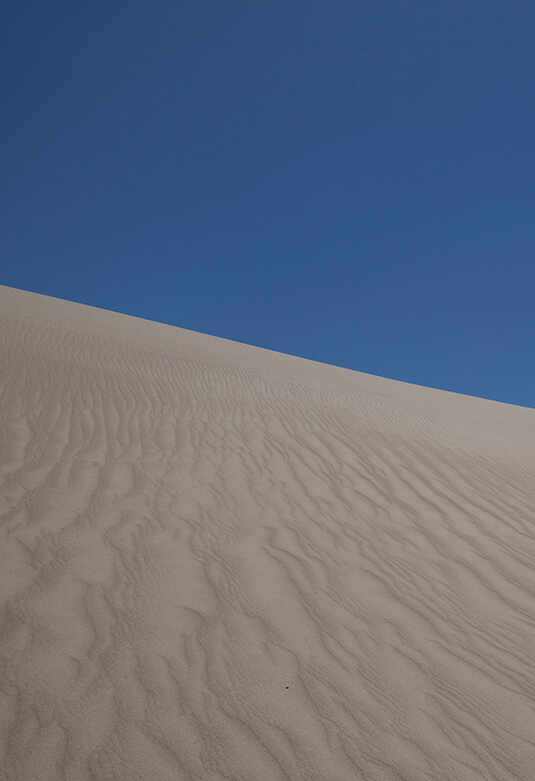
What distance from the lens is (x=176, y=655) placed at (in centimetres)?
240

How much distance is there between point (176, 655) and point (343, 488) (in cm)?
307

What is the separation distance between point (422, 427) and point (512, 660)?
6.92 meters

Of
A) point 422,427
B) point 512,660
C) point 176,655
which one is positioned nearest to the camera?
point 176,655

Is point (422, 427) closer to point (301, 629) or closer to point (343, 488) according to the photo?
point (343, 488)

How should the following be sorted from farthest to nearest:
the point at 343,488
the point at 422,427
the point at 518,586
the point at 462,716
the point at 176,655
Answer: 1. the point at 422,427
2. the point at 343,488
3. the point at 518,586
4. the point at 176,655
5. the point at 462,716

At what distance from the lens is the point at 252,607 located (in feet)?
9.43

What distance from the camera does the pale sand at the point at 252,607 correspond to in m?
1.93

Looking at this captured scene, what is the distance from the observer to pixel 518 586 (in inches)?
134

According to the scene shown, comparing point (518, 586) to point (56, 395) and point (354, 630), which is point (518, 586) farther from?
point (56, 395)

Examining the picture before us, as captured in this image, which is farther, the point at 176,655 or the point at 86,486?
the point at 86,486

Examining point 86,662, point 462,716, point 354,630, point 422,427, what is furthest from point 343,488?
point 422,427

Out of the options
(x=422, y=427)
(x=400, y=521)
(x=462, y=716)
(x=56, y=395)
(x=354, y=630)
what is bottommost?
(x=462, y=716)

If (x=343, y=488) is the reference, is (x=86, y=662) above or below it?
below

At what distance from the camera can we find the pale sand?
1.93 metres
